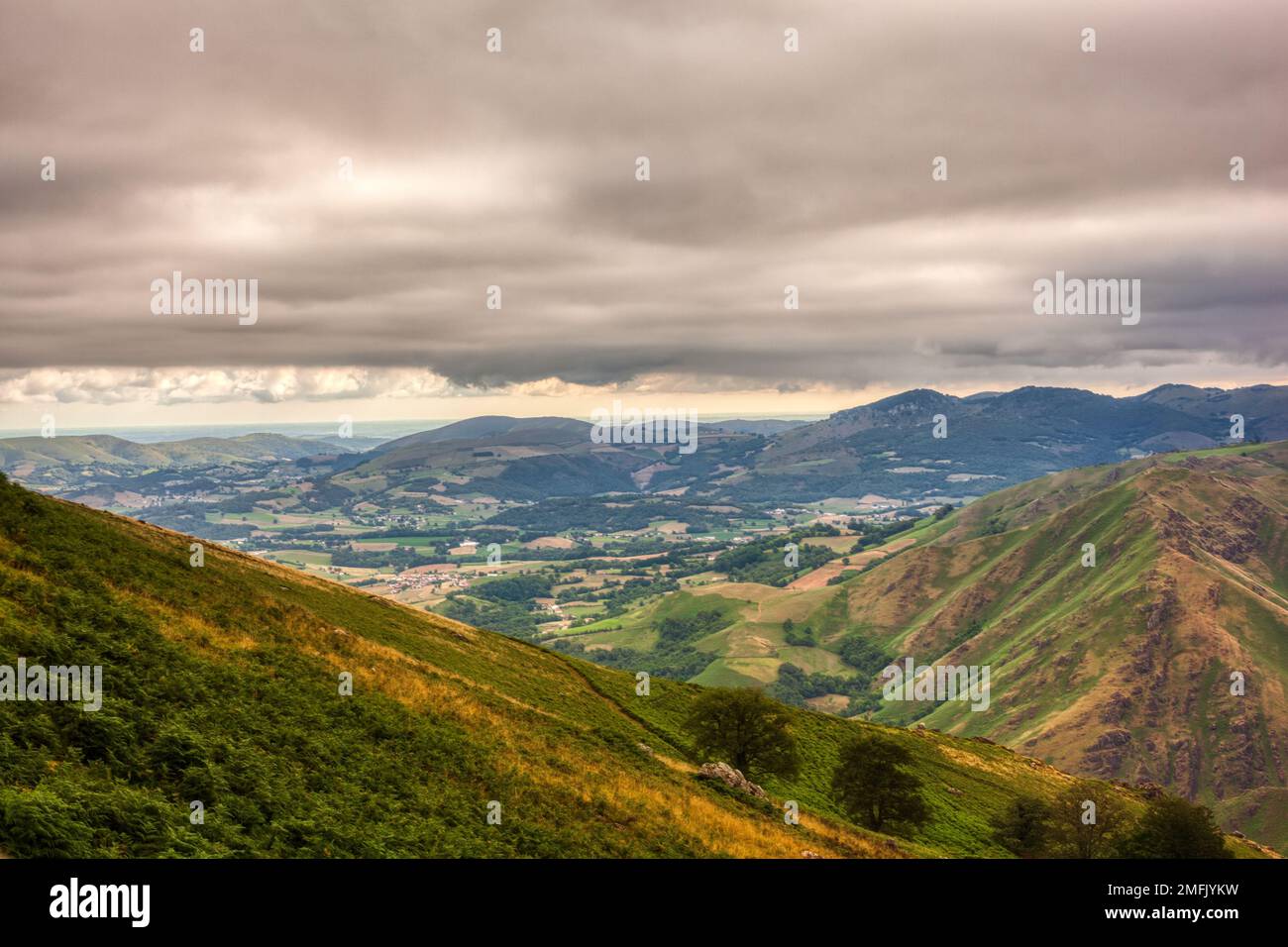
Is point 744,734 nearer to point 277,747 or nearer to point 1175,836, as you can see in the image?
point 1175,836

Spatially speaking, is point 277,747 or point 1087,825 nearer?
point 277,747

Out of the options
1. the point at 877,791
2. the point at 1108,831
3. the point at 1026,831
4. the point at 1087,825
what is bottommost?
the point at 1026,831

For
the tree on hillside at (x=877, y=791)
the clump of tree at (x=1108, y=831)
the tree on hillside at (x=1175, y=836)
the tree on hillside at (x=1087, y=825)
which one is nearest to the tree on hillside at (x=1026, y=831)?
the clump of tree at (x=1108, y=831)

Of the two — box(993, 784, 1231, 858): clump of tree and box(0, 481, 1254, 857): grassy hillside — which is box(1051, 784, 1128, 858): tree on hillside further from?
box(0, 481, 1254, 857): grassy hillside

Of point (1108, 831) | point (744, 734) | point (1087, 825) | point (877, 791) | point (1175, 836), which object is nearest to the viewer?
point (1175, 836)

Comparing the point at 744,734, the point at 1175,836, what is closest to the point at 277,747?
the point at 744,734

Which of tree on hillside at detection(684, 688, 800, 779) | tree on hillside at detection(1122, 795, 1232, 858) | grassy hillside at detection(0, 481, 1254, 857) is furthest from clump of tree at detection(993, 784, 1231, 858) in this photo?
tree on hillside at detection(684, 688, 800, 779)
